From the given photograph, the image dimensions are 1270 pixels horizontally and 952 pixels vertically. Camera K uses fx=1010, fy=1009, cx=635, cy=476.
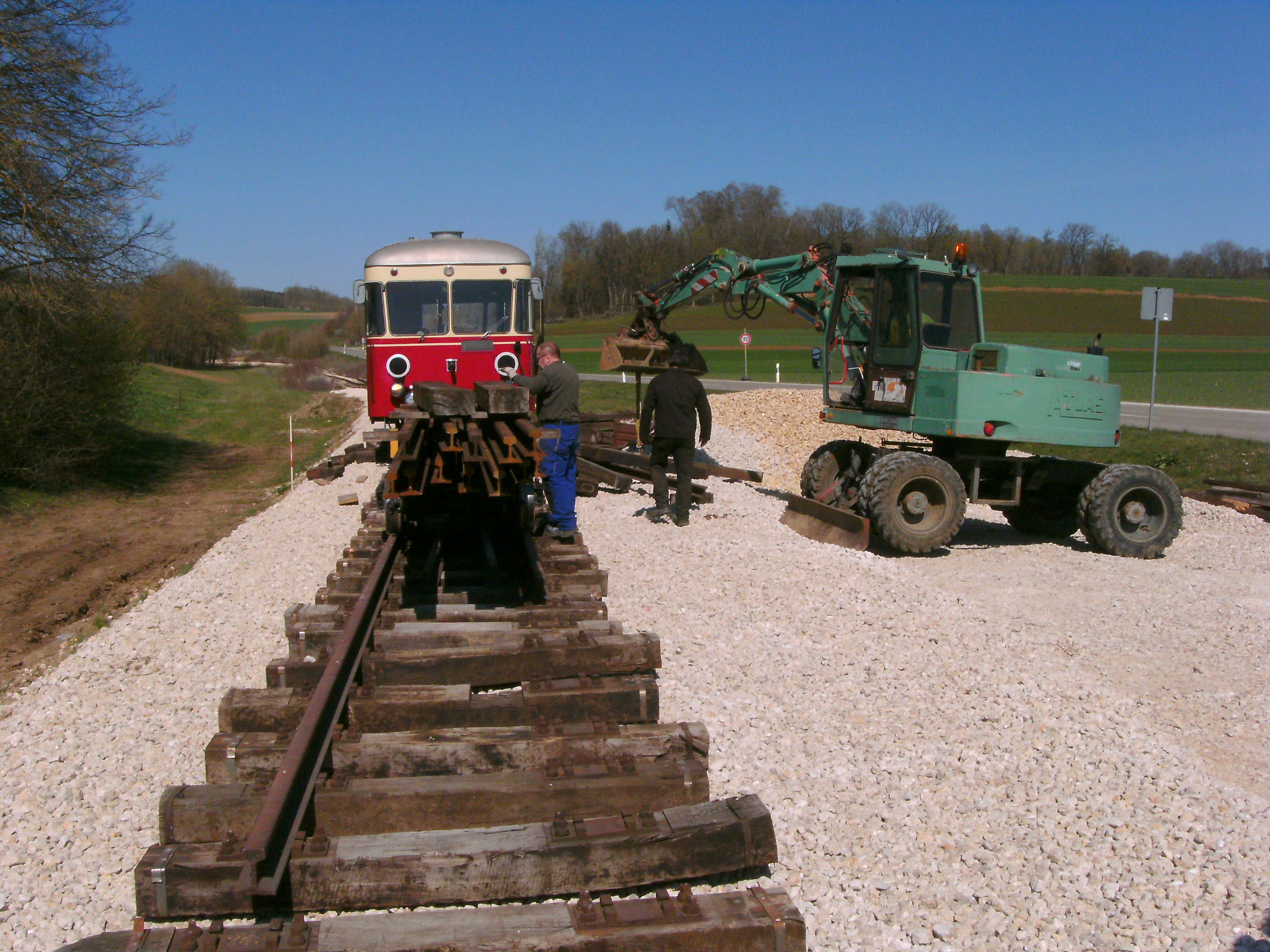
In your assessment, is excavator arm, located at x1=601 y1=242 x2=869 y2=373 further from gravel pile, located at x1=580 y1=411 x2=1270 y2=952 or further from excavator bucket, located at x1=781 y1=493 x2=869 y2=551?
gravel pile, located at x1=580 y1=411 x2=1270 y2=952

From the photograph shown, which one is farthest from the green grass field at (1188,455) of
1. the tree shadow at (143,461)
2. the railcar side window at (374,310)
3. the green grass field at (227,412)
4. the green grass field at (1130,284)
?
the green grass field at (1130,284)

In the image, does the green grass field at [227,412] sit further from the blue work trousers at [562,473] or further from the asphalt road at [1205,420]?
the asphalt road at [1205,420]

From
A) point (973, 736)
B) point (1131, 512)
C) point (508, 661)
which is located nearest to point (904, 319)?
point (1131, 512)

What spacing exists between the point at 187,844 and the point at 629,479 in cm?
973

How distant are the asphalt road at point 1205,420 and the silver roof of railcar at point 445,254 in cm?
1401

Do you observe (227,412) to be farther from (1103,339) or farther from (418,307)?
(1103,339)

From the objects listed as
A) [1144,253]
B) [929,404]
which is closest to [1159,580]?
[929,404]

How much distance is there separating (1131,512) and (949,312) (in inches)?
121

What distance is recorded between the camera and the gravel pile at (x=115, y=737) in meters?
3.96

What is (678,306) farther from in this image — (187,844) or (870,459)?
(187,844)

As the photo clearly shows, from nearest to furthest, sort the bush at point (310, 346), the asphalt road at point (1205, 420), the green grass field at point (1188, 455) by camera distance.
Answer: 1. the green grass field at point (1188, 455)
2. the asphalt road at point (1205, 420)
3. the bush at point (310, 346)

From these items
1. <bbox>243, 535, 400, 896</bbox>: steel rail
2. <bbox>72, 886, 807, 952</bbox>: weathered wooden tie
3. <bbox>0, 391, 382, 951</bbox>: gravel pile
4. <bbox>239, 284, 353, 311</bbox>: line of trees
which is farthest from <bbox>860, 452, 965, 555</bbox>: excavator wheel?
<bbox>239, 284, 353, 311</bbox>: line of trees

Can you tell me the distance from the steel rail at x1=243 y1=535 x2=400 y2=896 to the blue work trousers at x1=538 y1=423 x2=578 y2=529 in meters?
3.13

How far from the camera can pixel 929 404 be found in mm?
10977
